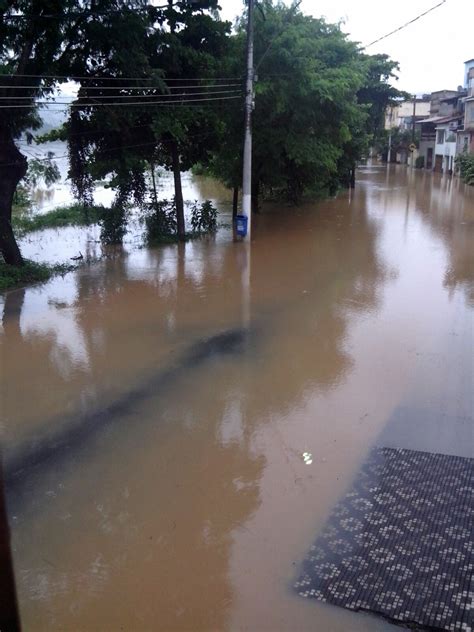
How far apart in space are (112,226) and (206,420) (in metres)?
12.2

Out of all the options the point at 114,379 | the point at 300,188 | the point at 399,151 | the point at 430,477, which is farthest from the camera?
the point at 399,151

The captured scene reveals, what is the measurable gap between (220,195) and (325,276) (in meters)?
19.8

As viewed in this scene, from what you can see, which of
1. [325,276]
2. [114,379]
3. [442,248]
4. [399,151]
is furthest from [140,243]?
[399,151]

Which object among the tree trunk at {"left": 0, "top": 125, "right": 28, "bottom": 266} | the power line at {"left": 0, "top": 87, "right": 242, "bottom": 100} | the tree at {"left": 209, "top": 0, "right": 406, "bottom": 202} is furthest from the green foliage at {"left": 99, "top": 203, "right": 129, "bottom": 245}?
the tree trunk at {"left": 0, "top": 125, "right": 28, "bottom": 266}

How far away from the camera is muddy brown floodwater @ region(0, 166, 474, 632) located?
14.5ft

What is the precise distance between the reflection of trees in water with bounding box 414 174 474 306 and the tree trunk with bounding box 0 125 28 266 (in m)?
9.87

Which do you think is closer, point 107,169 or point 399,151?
point 107,169

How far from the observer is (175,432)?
672 centimetres

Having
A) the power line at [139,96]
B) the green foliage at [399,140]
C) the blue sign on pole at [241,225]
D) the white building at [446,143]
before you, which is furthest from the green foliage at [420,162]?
the blue sign on pole at [241,225]

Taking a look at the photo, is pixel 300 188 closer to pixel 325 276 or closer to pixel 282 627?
pixel 325 276

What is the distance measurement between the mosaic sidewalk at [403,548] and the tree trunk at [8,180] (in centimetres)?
1073

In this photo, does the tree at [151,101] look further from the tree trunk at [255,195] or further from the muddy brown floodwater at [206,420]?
the tree trunk at [255,195]

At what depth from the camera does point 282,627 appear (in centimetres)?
400

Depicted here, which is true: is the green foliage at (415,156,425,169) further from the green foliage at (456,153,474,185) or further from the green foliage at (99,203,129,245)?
the green foliage at (99,203,129,245)
